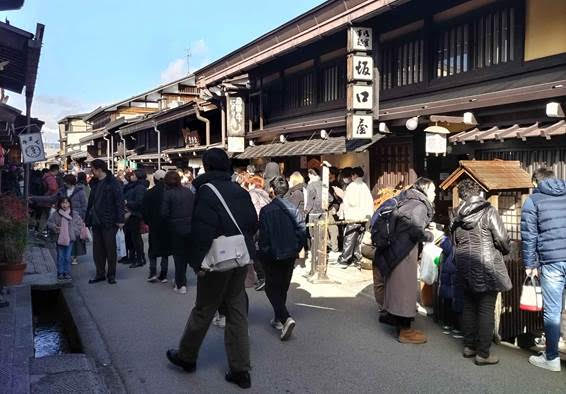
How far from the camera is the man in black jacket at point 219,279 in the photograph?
190 inches

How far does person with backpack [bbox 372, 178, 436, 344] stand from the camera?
595 centimetres

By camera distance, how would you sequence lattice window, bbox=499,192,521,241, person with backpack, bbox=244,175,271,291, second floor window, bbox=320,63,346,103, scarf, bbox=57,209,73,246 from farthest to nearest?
second floor window, bbox=320,63,346,103, scarf, bbox=57,209,73,246, person with backpack, bbox=244,175,271,291, lattice window, bbox=499,192,521,241

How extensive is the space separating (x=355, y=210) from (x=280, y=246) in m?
4.86

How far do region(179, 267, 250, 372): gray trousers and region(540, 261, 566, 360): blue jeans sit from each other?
2943 mm

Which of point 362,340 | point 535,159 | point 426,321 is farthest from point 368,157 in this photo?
point 362,340

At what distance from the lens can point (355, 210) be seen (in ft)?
35.7

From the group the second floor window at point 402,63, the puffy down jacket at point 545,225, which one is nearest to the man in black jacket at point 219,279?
the puffy down jacket at point 545,225

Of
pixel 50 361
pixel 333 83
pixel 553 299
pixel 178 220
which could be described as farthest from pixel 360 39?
pixel 50 361

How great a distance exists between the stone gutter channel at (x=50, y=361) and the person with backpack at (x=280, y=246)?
2.02 m

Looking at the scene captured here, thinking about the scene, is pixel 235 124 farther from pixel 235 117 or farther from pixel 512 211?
pixel 512 211

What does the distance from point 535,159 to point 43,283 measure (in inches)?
329

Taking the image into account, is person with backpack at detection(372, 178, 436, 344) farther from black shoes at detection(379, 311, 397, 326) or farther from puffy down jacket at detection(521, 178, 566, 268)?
puffy down jacket at detection(521, 178, 566, 268)

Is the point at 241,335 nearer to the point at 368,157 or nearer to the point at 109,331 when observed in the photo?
the point at 109,331

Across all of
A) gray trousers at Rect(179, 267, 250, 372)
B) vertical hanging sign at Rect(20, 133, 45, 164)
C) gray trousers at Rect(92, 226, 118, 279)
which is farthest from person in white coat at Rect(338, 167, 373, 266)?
vertical hanging sign at Rect(20, 133, 45, 164)
